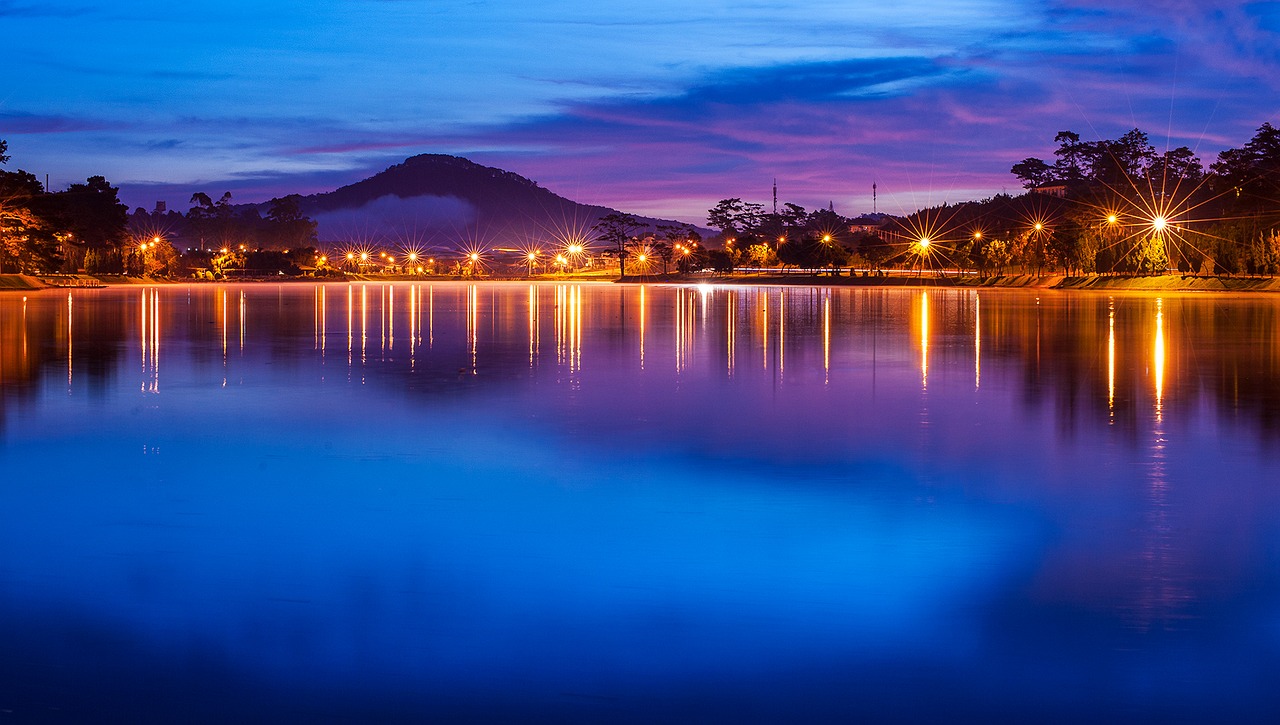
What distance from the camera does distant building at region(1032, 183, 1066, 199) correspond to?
169450 millimetres

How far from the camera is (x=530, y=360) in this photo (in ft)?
76.9

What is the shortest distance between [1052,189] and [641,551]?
175138 millimetres

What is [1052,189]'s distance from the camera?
17175 cm

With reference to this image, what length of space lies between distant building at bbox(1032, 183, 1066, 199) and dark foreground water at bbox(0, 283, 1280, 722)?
159874 mm

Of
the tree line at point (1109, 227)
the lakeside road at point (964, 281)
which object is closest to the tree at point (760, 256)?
the tree line at point (1109, 227)

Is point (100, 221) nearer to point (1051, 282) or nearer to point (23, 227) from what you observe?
point (23, 227)

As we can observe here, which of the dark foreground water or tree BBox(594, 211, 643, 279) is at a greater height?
tree BBox(594, 211, 643, 279)

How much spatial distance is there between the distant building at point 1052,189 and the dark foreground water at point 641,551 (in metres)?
160

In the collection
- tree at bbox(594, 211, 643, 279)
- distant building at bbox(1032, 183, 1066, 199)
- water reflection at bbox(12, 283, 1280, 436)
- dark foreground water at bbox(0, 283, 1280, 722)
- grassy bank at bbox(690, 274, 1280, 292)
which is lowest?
dark foreground water at bbox(0, 283, 1280, 722)

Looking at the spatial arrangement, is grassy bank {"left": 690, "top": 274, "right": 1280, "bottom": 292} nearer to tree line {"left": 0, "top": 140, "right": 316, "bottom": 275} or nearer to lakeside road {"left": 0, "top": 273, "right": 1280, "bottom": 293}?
lakeside road {"left": 0, "top": 273, "right": 1280, "bottom": 293}

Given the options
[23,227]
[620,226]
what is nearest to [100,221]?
[23,227]

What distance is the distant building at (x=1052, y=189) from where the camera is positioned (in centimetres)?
16945

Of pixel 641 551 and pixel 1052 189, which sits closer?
pixel 641 551

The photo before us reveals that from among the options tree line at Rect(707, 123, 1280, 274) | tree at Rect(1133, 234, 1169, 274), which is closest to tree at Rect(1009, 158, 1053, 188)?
tree line at Rect(707, 123, 1280, 274)
